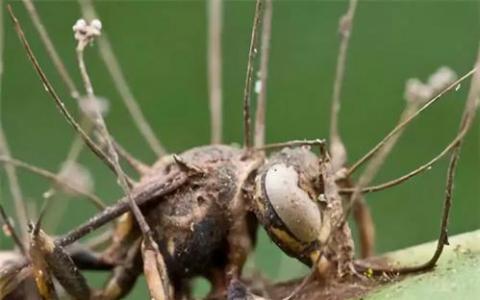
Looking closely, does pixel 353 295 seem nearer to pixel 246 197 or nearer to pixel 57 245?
pixel 246 197

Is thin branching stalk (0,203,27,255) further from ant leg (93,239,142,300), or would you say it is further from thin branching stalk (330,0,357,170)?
thin branching stalk (330,0,357,170)


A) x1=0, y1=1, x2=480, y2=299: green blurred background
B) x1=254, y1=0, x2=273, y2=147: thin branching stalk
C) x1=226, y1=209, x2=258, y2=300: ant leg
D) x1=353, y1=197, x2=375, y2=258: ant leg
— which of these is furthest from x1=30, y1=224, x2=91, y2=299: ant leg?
x1=0, y1=1, x2=480, y2=299: green blurred background

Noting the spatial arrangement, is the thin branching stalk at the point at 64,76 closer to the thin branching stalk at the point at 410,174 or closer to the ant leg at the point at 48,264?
the ant leg at the point at 48,264

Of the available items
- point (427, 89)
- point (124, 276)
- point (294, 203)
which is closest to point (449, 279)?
point (294, 203)

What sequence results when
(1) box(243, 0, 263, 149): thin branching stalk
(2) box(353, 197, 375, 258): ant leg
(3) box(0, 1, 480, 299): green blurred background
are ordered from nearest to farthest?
(1) box(243, 0, 263, 149): thin branching stalk
(2) box(353, 197, 375, 258): ant leg
(3) box(0, 1, 480, 299): green blurred background

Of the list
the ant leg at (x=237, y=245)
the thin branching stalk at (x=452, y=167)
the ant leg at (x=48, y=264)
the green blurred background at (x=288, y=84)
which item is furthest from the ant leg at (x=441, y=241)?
the green blurred background at (x=288, y=84)

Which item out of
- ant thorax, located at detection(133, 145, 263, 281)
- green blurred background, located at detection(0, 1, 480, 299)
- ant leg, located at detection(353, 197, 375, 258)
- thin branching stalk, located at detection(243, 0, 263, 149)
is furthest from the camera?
green blurred background, located at detection(0, 1, 480, 299)

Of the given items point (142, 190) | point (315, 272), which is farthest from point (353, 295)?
point (142, 190)
